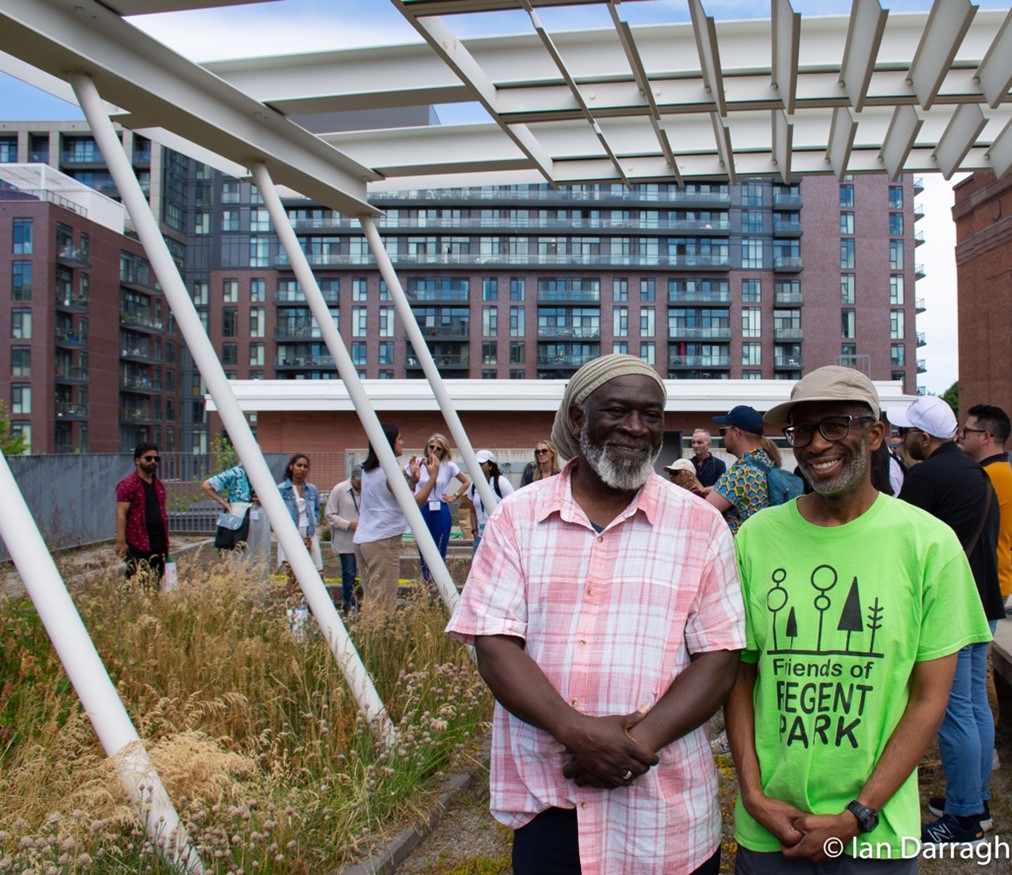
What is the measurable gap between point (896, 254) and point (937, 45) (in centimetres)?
9406

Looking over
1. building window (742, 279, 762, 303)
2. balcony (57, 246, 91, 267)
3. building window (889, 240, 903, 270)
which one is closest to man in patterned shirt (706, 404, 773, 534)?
balcony (57, 246, 91, 267)

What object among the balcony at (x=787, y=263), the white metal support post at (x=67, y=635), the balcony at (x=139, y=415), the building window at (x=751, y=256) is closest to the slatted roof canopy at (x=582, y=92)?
the white metal support post at (x=67, y=635)

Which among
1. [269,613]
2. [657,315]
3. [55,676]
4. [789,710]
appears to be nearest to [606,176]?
[269,613]

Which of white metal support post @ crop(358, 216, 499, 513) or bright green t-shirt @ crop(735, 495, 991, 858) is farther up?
white metal support post @ crop(358, 216, 499, 513)

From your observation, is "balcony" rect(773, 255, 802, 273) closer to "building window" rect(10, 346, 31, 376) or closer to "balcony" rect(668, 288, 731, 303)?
"balcony" rect(668, 288, 731, 303)

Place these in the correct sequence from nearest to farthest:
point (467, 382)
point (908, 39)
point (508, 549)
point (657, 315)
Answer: point (508, 549) < point (908, 39) < point (467, 382) < point (657, 315)

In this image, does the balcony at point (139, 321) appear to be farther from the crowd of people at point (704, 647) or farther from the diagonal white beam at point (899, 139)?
the crowd of people at point (704, 647)

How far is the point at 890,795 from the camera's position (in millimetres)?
2227

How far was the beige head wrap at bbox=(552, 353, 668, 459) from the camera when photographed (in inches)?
98.6

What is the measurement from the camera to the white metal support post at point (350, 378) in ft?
20.0

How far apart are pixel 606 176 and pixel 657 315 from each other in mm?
83660

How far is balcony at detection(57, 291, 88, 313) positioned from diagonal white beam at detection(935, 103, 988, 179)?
74141 millimetres

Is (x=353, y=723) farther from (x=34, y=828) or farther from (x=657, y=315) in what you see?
(x=657, y=315)

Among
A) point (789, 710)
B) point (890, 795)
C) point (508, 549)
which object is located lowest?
point (890, 795)
